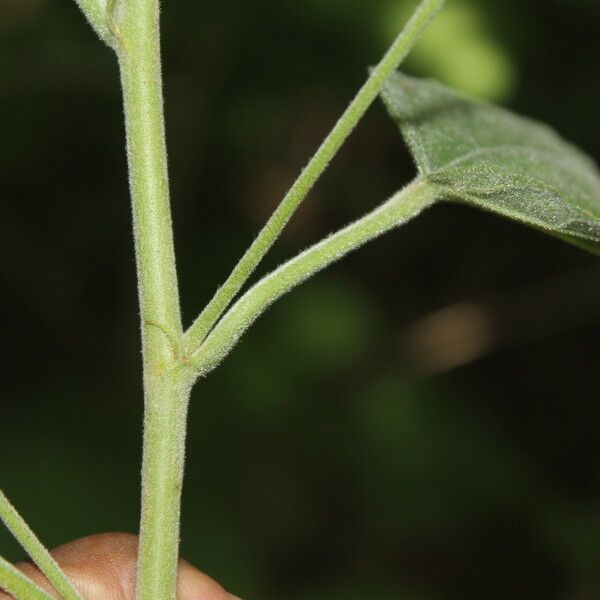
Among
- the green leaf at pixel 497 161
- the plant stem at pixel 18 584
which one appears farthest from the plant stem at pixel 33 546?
the green leaf at pixel 497 161

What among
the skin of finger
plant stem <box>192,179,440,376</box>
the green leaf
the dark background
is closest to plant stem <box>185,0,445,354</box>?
plant stem <box>192,179,440,376</box>

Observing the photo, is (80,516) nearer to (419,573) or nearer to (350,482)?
(350,482)

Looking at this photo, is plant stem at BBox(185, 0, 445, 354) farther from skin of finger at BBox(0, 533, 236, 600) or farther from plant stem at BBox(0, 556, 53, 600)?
skin of finger at BBox(0, 533, 236, 600)

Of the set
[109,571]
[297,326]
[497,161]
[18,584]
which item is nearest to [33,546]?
[18,584]

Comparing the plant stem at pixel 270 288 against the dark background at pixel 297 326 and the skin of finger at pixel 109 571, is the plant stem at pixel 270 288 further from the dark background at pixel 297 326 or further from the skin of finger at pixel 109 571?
the dark background at pixel 297 326

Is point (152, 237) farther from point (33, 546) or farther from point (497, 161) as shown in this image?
point (497, 161)

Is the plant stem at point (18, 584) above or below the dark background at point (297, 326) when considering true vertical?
below
